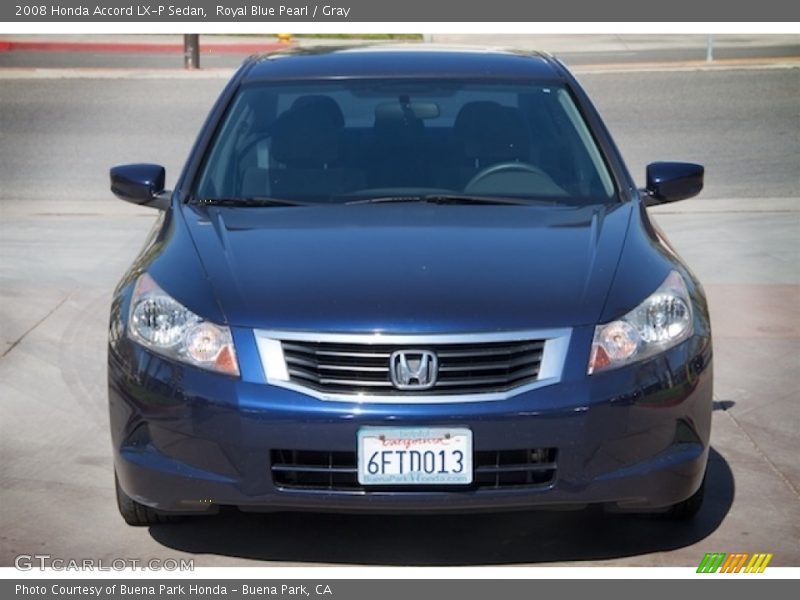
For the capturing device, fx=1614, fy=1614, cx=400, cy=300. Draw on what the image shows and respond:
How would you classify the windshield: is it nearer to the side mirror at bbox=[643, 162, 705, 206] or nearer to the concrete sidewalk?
the side mirror at bbox=[643, 162, 705, 206]

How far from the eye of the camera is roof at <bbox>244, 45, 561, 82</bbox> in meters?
6.55

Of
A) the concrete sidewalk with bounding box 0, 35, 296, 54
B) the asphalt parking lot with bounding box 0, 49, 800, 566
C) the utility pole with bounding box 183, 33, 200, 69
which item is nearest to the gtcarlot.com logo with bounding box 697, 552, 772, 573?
the asphalt parking lot with bounding box 0, 49, 800, 566

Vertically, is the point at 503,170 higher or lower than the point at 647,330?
higher

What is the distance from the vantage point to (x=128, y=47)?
26203 mm

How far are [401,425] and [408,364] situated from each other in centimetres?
19

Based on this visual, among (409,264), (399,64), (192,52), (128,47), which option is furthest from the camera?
(128,47)

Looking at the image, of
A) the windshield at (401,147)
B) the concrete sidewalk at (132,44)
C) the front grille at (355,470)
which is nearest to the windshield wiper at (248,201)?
the windshield at (401,147)

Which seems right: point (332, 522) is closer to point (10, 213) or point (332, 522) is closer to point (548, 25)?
point (10, 213)

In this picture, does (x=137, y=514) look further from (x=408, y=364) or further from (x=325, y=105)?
(x=325, y=105)

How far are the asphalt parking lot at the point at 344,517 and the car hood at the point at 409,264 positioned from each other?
34.3 inches

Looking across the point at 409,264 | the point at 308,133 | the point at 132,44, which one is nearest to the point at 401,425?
the point at 409,264

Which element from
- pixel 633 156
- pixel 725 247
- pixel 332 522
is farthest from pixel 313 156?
pixel 633 156

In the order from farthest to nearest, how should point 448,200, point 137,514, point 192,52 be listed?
point 192,52 → point 448,200 → point 137,514

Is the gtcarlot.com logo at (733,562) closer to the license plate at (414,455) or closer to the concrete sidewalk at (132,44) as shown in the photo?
the license plate at (414,455)
